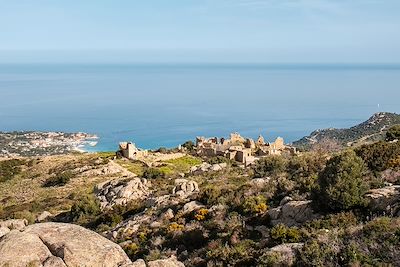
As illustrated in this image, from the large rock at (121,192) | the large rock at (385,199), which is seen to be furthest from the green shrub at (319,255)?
the large rock at (121,192)

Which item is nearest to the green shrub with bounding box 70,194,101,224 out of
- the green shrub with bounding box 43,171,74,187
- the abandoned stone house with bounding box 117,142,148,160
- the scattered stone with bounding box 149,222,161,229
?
the scattered stone with bounding box 149,222,161,229

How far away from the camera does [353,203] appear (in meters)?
12.8

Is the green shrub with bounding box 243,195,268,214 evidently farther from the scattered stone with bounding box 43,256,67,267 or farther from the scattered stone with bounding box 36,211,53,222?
the scattered stone with bounding box 36,211,53,222

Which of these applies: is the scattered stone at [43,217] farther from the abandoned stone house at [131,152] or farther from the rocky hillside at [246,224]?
the abandoned stone house at [131,152]

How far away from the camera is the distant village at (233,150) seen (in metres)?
44.9

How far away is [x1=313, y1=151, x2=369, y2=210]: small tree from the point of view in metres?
12.8

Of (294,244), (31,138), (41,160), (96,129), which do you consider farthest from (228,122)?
(294,244)

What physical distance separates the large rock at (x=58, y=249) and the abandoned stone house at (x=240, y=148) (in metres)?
32.3

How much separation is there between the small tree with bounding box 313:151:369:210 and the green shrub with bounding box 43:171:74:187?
27590mm

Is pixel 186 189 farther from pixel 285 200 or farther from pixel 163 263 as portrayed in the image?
pixel 163 263

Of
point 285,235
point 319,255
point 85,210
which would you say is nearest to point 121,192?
point 85,210

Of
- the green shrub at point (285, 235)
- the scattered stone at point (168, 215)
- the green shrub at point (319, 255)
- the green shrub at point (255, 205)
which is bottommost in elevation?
the scattered stone at point (168, 215)

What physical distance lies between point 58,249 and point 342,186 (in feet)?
26.5

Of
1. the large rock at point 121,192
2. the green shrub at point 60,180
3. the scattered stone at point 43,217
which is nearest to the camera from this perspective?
the scattered stone at point 43,217
